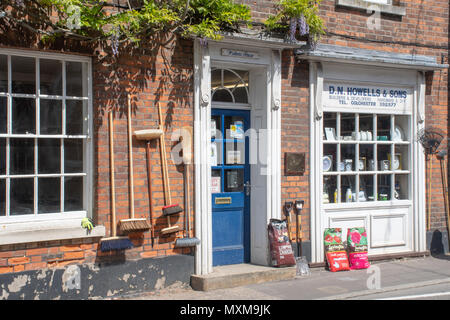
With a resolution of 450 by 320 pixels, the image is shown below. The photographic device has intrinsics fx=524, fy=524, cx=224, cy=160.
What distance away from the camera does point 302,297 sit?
268 inches

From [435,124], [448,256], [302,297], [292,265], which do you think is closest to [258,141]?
[292,265]

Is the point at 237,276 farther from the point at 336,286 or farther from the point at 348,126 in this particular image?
the point at 348,126

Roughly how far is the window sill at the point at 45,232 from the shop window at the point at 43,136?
17 cm

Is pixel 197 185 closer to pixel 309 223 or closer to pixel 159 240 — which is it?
pixel 159 240

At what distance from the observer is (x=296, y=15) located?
780 cm

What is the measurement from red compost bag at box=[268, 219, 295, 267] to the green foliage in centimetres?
292

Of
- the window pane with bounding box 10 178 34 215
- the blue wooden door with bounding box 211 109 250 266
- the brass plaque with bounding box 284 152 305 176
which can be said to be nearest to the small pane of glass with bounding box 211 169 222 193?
the blue wooden door with bounding box 211 109 250 266

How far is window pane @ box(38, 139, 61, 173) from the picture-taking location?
6.43 meters

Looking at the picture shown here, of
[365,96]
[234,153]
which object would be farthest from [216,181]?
[365,96]

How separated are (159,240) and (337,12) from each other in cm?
Answer: 475

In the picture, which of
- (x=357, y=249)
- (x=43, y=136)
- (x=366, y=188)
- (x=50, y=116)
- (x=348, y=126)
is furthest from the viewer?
(x=366, y=188)

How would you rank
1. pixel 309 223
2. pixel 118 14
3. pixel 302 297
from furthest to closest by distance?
pixel 309 223 < pixel 302 297 < pixel 118 14

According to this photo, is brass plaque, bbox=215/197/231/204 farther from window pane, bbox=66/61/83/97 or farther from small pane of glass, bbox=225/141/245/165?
window pane, bbox=66/61/83/97

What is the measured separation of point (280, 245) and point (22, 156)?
3.79m
